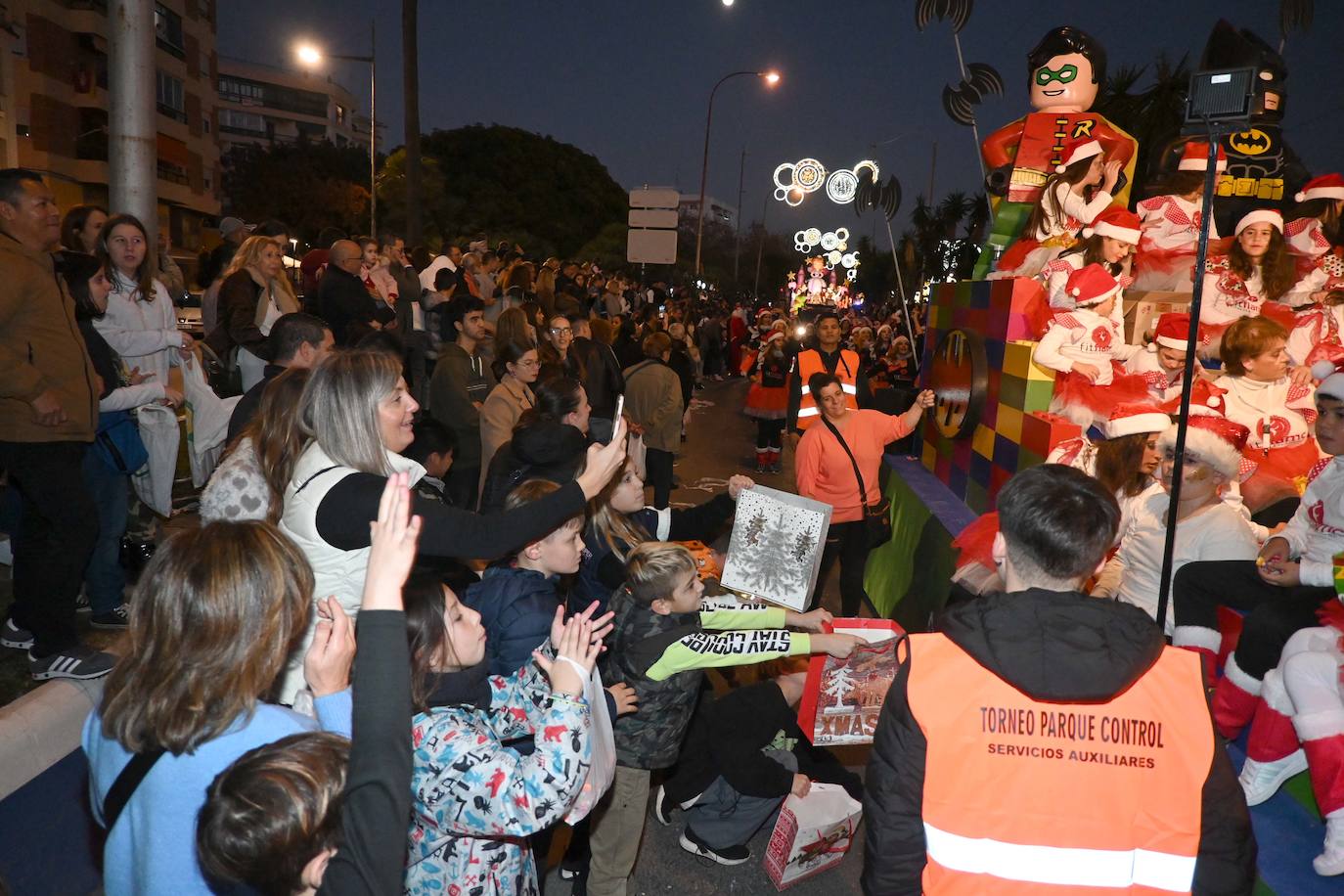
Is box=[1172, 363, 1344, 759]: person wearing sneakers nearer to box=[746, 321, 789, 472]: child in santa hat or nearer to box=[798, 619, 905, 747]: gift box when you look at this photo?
box=[798, 619, 905, 747]: gift box

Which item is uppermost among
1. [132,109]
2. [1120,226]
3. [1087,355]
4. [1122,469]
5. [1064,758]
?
[132,109]

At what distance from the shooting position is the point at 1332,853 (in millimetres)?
2777

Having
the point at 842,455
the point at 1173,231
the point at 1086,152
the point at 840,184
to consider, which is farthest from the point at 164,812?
the point at 840,184

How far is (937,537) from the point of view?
5668mm

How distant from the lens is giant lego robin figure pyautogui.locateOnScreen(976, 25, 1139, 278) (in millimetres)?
6559

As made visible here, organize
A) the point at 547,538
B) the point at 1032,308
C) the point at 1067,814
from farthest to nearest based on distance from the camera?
1. the point at 1032,308
2. the point at 547,538
3. the point at 1067,814

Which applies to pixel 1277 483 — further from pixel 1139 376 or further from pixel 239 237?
pixel 239 237

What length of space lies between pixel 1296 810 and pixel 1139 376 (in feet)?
9.57

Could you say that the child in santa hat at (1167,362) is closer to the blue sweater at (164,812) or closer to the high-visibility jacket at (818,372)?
the high-visibility jacket at (818,372)

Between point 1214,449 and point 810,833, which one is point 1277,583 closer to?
point 1214,449

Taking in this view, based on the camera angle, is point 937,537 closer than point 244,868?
No

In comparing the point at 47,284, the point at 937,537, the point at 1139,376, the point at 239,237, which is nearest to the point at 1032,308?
the point at 1139,376

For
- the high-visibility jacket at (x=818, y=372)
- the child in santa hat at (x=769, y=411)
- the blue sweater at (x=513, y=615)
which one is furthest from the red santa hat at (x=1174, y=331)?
the child in santa hat at (x=769, y=411)

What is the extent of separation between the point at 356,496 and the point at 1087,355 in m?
4.40
